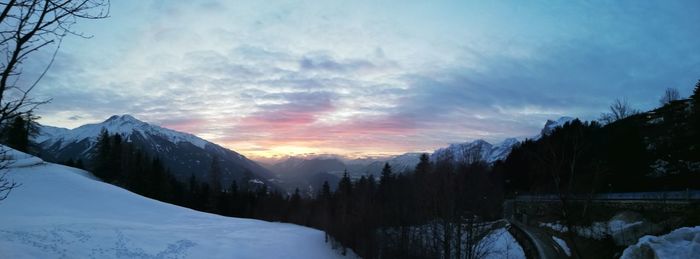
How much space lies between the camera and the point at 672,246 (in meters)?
11.0

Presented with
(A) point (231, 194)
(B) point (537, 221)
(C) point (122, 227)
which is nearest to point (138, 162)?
(A) point (231, 194)

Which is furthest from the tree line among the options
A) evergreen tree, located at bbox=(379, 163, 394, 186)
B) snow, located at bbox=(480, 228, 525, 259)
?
snow, located at bbox=(480, 228, 525, 259)

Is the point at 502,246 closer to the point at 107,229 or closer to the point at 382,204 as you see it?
the point at 382,204

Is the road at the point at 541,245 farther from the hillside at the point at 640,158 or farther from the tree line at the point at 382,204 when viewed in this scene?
the hillside at the point at 640,158

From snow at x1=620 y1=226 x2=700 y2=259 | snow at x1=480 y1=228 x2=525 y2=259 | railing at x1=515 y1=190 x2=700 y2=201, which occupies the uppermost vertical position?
railing at x1=515 y1=190 x2=700 y2=201

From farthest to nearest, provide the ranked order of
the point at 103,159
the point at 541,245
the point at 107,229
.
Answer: the point at 103,159 → the point at 107,229 → the point at 541,245

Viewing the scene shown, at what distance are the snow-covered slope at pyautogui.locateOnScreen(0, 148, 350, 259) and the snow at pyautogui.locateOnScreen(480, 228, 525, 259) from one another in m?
17.6

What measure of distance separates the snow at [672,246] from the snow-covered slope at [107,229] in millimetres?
23692

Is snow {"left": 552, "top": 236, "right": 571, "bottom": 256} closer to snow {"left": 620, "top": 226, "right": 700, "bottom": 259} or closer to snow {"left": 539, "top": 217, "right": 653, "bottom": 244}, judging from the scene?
snow {"left": 539, "top": 217, "right": 653, "bottom": 244}

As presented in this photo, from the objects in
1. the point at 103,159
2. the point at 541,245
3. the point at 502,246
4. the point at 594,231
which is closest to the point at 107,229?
the point at 541,245

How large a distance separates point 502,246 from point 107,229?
3315 centimetres

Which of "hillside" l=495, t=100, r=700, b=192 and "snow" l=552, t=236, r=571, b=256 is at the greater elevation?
"hillside" l=495, t=100, r=700, b=192

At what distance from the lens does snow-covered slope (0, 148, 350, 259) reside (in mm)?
23250

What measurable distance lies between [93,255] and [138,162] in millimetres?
55234
